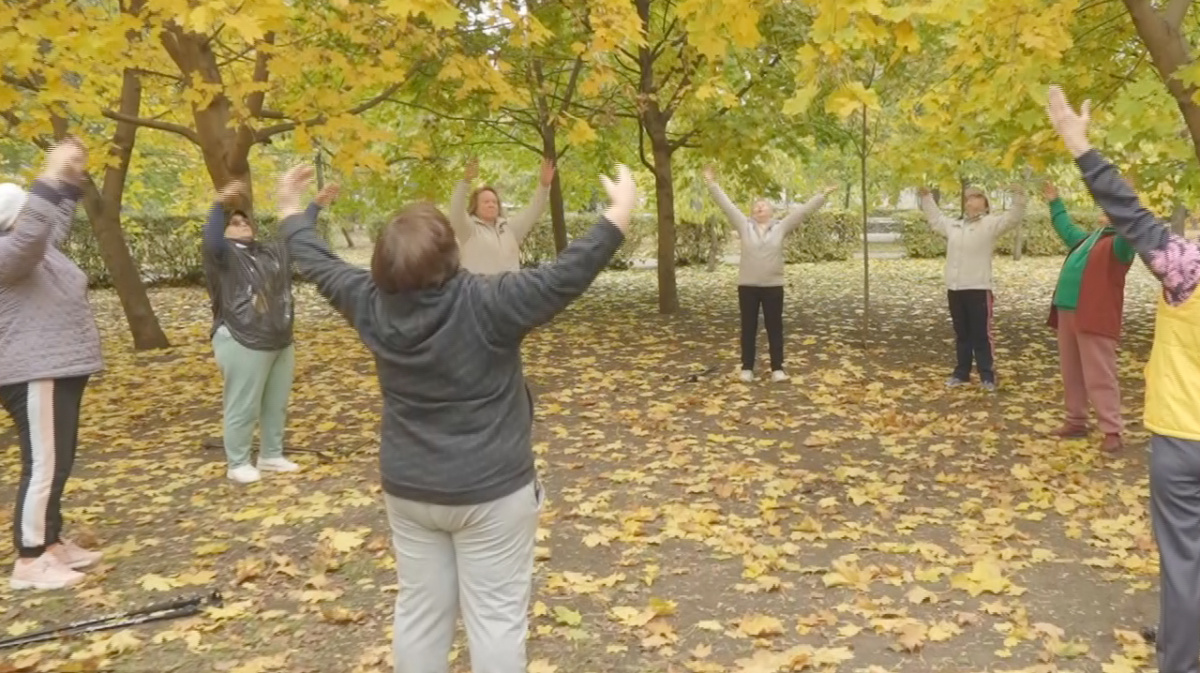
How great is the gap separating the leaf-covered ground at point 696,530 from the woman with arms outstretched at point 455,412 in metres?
0.91

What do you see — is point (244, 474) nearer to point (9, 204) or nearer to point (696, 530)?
point (9, 204)

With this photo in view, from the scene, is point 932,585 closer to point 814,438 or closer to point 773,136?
point 814,438

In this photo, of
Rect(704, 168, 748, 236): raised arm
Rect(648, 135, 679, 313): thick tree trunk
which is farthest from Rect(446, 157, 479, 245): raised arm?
Rect(648, 135, 679, 313): thick tree trunk

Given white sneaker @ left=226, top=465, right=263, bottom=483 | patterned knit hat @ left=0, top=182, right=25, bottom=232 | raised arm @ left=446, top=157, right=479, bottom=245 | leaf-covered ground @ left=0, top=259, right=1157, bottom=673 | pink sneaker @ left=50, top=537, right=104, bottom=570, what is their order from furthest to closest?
raised arm @ left=446, top=157, right=479, bottom=245 → white sneaker @ left=226, top=465, right=263, bottom=483 → pink sneaker @ left=50, top=537, right=104, bottom=570 → patterned knit hat @ left=0, top=182, right=25, bottom=232 → leaf-covered ground @ left=0, top=259, right=1157, bottom=673

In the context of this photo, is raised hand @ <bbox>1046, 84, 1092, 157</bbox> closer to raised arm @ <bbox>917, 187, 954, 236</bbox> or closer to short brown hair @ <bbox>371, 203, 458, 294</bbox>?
short brown hair @ <bbox>371, 203, 458, 294</bbox>

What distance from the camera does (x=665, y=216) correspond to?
13234 millimetres

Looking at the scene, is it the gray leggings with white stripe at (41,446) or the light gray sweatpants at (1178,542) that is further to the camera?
the gray leggings with white stripe at (41,446)

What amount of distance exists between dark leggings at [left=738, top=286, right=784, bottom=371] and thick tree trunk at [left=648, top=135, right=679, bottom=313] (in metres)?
4.42

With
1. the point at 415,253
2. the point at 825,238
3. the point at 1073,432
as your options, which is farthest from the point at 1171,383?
the point at 825,238

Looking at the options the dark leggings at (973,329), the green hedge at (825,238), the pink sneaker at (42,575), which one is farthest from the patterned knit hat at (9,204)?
the green hedge at (825,238)

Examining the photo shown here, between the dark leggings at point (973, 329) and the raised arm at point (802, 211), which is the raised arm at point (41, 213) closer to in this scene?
the raised arm at point (802, 211)

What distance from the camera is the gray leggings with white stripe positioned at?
13.6 feet

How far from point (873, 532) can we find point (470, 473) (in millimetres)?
3119

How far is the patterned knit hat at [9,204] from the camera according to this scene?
404 cm
